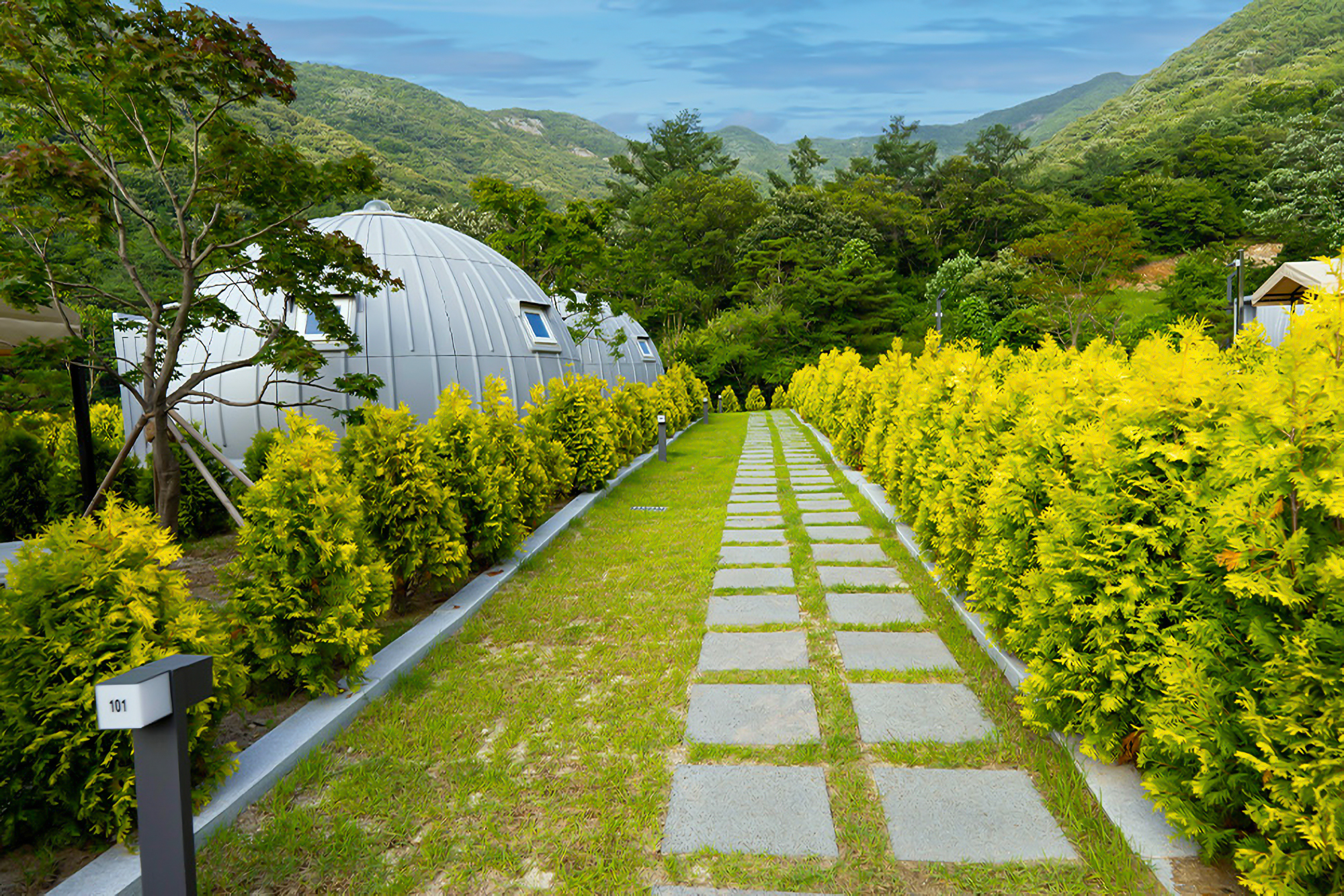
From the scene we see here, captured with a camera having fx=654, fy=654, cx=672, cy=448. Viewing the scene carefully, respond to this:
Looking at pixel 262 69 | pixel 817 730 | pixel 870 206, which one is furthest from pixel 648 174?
pixel 817 730

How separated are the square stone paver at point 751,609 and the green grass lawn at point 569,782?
0.45ft

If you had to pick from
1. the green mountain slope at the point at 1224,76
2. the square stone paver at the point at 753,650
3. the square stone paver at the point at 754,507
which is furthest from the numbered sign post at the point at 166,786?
the green mountain slope at the point at 1224,76

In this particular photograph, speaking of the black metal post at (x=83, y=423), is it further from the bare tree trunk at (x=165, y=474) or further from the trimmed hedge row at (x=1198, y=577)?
Result: the trimmed hedge row at (x=1198, y=577)

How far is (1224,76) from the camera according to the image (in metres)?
75.2

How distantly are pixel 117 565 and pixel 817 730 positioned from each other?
3.17 m

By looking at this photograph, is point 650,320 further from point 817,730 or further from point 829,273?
point 817,730

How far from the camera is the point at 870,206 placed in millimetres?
51719

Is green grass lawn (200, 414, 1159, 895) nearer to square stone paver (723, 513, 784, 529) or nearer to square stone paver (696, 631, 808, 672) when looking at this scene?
square stone paver (696, 631, 808, 672)

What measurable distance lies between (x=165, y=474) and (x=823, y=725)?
6272 millimetres

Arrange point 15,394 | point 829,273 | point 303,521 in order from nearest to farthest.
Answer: point 303,521 → point 15,394 → point 829,273

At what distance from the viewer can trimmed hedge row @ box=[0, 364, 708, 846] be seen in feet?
7.82

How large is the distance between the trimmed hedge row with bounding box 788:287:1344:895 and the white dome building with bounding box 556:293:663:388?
34.5 feet

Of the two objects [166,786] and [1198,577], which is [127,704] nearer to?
[166,786]

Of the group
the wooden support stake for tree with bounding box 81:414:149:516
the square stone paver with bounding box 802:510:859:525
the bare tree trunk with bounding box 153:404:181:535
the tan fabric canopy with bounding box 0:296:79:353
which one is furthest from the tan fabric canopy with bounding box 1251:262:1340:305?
the tan fabric canopy with bounding box 0:296:79:353
